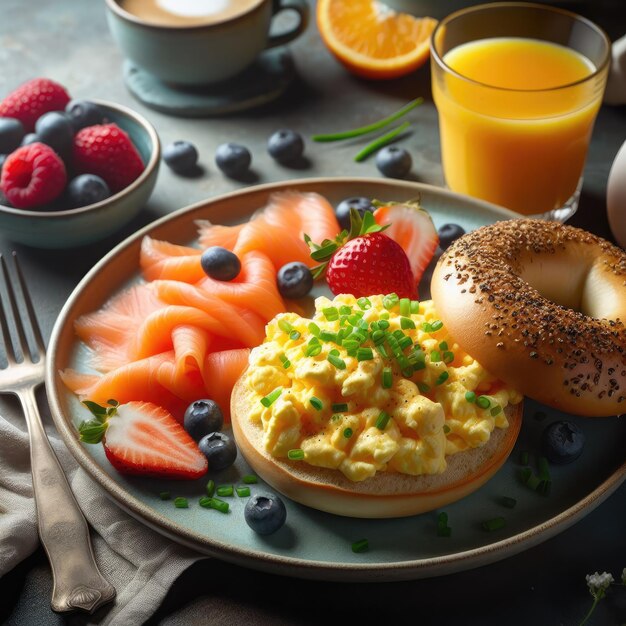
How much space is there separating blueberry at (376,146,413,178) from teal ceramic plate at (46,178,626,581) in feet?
4.00

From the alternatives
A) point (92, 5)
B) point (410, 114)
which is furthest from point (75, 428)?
point (92, 5)

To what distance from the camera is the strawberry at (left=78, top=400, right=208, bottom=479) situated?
1860 millimetres

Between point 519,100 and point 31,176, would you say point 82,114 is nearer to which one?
point 31,176

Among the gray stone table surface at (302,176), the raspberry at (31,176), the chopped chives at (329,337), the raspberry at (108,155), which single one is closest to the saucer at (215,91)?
the gray stone table surface at (302,176)

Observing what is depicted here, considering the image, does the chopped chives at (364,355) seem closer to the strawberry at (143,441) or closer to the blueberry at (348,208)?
the strawberry at (143,441)

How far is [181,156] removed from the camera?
120 inches

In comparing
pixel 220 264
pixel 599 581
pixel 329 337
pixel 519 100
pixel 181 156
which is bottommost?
pixel 599 581

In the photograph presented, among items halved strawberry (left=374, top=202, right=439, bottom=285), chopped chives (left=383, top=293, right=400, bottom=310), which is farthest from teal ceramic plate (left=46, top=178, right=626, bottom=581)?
halved strawberry (left=374, top=202, right=439, bottom=285)

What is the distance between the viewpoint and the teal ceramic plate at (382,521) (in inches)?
66.0

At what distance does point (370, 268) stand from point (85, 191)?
3.40 feet

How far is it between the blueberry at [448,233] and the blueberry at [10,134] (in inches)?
58.1

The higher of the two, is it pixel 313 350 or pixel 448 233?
pixel 313 350

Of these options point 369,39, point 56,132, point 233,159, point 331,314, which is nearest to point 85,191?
point 56,132

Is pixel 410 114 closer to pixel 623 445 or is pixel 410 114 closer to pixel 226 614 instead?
pixel 623 445
